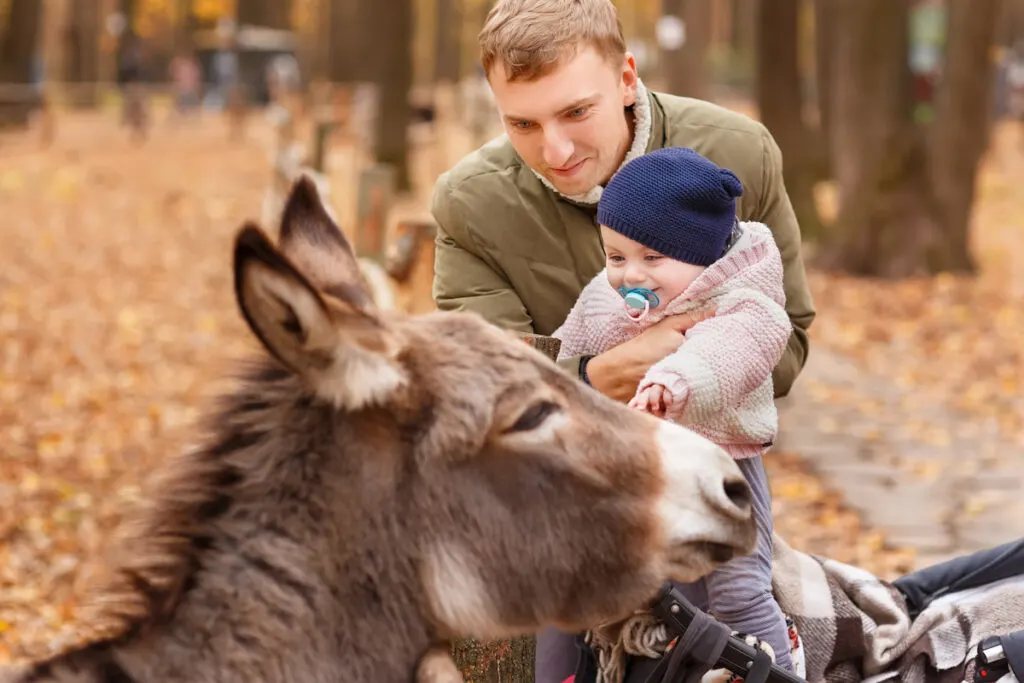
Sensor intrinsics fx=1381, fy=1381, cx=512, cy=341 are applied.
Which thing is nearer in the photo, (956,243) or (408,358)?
(408,358)

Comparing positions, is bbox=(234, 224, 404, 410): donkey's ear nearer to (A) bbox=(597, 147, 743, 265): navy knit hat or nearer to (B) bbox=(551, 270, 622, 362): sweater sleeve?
(A) bbox=(597, 147, 743, 265): navy knit hat

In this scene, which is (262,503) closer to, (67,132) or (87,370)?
(87,370)

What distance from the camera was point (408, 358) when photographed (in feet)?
9.01

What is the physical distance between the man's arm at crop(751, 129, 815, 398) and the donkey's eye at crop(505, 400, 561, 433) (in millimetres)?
1188

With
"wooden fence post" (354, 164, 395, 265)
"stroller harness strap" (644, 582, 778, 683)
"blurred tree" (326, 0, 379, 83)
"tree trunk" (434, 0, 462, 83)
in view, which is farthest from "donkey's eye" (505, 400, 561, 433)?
"tree trunk" (434, 0, 462, 83)

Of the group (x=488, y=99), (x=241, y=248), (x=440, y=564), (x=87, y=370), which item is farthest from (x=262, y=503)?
(x=488, y=99)

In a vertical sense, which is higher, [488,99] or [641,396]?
[641,396]

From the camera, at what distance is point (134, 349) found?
479 inches

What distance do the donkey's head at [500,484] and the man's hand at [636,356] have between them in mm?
570

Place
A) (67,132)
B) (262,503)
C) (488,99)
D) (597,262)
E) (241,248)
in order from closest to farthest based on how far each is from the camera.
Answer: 1. (241,248)
2. (262,503)
3. (597,262)
4. (488,99)
5. (67,132)

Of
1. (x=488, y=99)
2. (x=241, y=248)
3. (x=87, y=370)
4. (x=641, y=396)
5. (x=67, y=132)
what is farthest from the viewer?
(x=67, y=132)

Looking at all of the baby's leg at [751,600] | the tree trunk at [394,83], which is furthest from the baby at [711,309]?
the tree trunk at [394,83]

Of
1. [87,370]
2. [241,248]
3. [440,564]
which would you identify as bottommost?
[87,370]

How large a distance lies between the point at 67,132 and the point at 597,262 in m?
31.3
